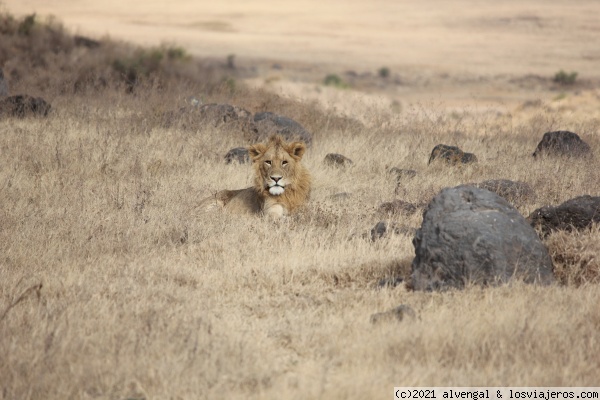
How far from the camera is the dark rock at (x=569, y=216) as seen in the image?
26.6 ft

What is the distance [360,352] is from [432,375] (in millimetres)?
570

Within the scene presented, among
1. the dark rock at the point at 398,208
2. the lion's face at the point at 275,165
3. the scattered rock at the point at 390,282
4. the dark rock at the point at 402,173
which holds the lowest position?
the dark rock at the point at 402,173

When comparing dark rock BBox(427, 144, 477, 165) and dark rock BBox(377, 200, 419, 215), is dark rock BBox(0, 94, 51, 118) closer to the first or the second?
dark rock BBox(427, 144, 477, 165)

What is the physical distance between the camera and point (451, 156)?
13.8m

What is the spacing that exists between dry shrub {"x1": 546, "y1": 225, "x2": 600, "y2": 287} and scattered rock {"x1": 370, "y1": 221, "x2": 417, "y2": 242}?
172cm

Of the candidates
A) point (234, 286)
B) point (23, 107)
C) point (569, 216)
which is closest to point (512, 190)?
point (569, 216)

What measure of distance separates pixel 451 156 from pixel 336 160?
1.96 metres

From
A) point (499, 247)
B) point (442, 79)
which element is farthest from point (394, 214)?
point (442, 79)

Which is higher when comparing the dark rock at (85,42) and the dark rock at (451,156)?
the dark rock at (451,156)

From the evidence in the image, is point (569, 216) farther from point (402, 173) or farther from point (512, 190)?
point (402, 173)

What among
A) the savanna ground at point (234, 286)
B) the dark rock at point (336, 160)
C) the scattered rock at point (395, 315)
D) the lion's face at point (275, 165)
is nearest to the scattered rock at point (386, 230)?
the savanna ground at point (234, 286)

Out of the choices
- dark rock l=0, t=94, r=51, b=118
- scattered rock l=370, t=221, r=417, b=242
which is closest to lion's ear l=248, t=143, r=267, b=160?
scattered rock l=370, t=221, r=417, b=242

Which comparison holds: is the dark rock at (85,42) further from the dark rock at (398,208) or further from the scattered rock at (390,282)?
the scattered rock at (390,282)

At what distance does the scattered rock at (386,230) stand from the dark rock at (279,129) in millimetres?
6245
